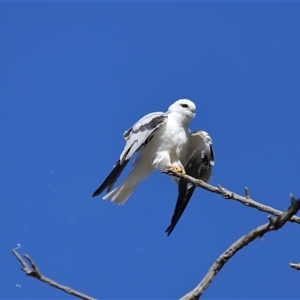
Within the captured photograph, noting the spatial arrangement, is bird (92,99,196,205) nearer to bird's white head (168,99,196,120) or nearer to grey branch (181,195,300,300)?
bird's white head (168,99,196,120)

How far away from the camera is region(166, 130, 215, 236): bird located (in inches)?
277

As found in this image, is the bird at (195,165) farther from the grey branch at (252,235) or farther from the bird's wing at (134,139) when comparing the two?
the grey branch at (252,235)

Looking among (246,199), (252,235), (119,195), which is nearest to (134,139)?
(119,195)

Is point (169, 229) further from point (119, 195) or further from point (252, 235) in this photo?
point (252, 235)

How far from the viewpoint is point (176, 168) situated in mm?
6953

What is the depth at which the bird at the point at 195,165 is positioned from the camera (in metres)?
7.04

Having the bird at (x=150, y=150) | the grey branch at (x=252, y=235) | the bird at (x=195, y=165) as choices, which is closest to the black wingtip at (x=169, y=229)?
the bird at (x=195, y=165)

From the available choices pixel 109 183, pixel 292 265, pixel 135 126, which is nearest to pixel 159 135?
pixel 135 126

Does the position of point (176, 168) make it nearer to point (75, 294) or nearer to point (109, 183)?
point (109, 183)

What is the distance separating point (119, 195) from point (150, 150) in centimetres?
62

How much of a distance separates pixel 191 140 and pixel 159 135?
0.46 meters

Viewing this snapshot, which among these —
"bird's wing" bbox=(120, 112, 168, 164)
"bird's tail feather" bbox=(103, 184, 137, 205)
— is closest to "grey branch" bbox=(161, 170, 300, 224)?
"bird's wing" bbox=(120, 112, 168, 164)

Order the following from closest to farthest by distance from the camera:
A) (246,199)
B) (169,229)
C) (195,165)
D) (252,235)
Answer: (252,235) → (246,199) → (169,229) → (195,165)

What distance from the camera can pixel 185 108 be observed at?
293 inches
